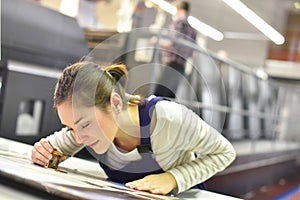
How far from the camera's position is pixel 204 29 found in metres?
1.16

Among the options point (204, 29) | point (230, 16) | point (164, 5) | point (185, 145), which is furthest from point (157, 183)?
point (230, 16)

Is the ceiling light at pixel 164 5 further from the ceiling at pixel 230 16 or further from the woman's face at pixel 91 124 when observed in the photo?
the woman's face at pixel 91 124

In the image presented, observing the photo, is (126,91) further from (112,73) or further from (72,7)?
(72,7)

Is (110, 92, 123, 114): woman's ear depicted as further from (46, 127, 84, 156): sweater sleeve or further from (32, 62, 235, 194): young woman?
(46, 127, 84, 156): sweater sleeve

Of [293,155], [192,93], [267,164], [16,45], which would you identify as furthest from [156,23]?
[293,155]

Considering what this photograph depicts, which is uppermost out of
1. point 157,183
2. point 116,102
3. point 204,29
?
point 204,29

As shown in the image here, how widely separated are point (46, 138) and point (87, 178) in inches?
5.5

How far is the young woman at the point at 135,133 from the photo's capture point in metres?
0.59

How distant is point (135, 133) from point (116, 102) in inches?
2.3

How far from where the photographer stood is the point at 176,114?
2.05 ft

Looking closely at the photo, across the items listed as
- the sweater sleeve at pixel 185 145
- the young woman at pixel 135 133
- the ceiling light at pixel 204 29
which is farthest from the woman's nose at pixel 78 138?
the ceiling light at pixel 204 29

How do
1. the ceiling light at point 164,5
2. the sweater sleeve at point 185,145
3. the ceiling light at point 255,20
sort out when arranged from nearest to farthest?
the sweater sleeve at point 185,145 < the ceiling light at point 164,5 < the ceiling light at point 255,20

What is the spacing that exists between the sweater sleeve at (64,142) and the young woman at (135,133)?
3cm

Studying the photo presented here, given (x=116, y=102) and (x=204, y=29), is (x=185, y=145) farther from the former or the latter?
(x=204, y=29)
